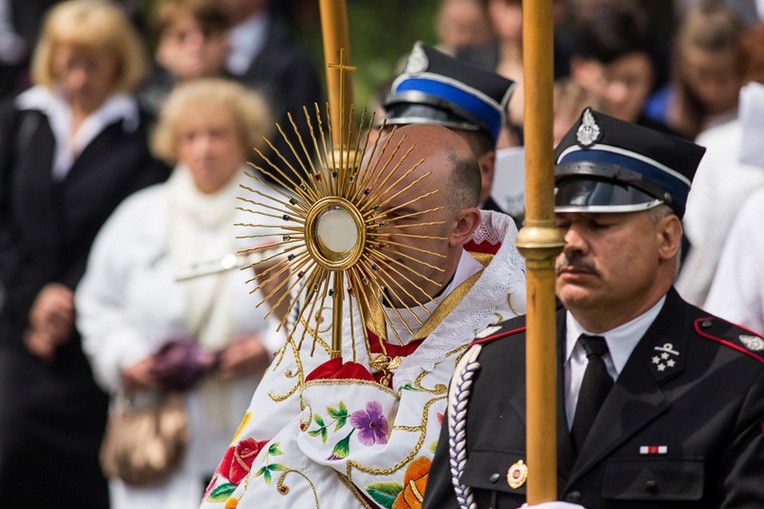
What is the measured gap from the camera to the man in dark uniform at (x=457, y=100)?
17.9 feet

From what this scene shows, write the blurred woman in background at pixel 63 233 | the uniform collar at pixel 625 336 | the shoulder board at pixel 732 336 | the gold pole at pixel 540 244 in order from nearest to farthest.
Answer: the gold pole at pixel 540 244 → the shoulder board at pixel 732 336 → the uniform collar at pixel 625 336 → the blurred woman in background at pixel 63 233

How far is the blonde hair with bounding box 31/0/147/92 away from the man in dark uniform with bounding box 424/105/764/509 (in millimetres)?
4592

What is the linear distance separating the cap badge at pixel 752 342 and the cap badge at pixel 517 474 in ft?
1.76

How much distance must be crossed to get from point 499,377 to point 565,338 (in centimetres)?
18

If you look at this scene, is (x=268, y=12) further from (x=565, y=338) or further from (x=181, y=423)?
(x=565, y=338)

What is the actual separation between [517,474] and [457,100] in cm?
210

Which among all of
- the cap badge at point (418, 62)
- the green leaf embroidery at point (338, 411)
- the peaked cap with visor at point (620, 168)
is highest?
the cap badge at point (418, 62)

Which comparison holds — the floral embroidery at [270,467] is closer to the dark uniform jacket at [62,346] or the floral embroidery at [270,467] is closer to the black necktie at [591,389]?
the black necktie at [591,389]

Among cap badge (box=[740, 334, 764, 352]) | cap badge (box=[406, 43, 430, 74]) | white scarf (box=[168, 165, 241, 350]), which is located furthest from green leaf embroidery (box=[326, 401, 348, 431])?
white scarf (box=[168, 165, 241, 350])

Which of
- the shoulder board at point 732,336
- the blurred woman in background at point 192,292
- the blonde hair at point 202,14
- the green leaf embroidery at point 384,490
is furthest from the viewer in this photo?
the blonde hair at point 202,14

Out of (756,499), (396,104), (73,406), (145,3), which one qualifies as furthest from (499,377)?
(145,3)

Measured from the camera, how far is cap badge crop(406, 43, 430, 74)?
5.68 meters

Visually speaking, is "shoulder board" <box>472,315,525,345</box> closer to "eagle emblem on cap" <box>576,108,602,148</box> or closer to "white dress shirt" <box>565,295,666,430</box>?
"white dress shirt" <box>565,295,666,430</box>

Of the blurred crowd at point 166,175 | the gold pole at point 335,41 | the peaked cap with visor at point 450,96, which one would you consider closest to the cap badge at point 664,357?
the gold pole at point 335,41
